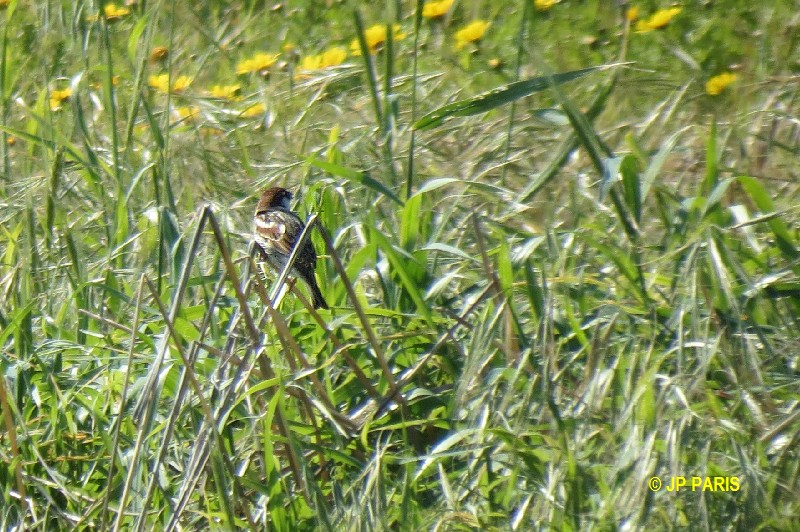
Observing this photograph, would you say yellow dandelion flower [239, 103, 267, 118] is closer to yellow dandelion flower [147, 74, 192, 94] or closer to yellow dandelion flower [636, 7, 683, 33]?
yellow dandelion flower [147, 74, 192, 94]

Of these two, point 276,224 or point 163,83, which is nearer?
point 276,224

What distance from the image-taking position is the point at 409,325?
325 centimetres

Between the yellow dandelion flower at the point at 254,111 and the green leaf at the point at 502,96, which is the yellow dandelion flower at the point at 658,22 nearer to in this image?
the yellow dandelion flower at the point at 254,111

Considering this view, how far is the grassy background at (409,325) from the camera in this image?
97.6 inches

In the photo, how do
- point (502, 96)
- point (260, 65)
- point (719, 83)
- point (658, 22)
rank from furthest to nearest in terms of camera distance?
point (260, 65) < point (658, 22) < point (719, 83) < point (502, 96)

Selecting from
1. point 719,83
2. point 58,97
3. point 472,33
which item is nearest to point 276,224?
point 58,97

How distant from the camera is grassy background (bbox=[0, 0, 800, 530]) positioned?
8.13ft

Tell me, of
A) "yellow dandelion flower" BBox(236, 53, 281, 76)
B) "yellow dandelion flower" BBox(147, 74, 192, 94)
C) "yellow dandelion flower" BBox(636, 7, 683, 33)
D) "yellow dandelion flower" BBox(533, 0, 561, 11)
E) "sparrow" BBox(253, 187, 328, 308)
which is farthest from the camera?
"yellow dandelion flower" BBox(533, 0, 561, 11)

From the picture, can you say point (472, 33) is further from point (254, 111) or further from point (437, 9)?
point (254, 111)

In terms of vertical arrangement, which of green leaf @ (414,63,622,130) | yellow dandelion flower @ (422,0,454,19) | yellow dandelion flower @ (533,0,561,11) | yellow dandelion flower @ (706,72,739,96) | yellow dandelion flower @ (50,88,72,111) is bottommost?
yellow dandelion flower @ (706,72,739,96)

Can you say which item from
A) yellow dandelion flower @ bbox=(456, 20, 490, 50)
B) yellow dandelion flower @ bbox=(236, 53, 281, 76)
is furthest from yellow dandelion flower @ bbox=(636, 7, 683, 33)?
yellow dandelion flower @ bbox=(236, 53, 281, 76)

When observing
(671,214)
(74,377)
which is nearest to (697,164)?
(671,214)

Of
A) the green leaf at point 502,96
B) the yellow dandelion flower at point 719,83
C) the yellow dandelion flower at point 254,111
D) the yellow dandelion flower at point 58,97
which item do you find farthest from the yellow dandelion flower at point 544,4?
the green leaf at point 502,96

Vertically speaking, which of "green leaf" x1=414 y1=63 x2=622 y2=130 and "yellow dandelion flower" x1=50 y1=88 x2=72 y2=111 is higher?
"green leaf" x1=414 y1=63 x2=622 y2=130
